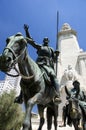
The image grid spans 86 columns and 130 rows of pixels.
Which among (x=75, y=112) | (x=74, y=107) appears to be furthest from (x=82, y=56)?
(x=75, y=112)

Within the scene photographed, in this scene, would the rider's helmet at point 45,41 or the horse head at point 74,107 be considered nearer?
the rider's helmet at point 45,41

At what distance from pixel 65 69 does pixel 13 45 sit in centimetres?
2127

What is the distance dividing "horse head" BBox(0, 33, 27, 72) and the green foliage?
13651 mm

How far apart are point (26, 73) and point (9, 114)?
46.4 ft

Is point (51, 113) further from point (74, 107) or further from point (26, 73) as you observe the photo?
point (26, 73)

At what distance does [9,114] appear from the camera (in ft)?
60.6

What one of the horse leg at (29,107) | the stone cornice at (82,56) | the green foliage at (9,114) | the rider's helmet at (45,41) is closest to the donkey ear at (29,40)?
the rider's helmet at (45,41)

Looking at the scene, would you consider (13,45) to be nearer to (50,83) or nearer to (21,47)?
(21,47)

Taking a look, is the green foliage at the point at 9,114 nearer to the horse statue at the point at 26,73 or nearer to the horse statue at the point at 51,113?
the horse statue at the point at 51,113

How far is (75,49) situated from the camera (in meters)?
28.5

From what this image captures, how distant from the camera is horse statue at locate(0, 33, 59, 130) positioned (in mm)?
4375

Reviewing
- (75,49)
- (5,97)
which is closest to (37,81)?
(5,97)

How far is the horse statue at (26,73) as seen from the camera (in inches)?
→ 172

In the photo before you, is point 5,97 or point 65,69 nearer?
point 5,97
